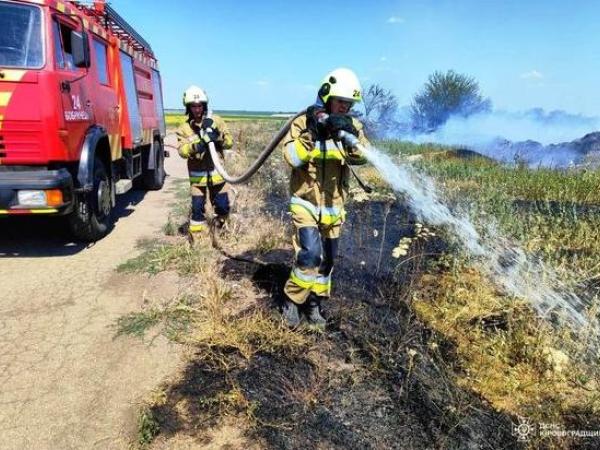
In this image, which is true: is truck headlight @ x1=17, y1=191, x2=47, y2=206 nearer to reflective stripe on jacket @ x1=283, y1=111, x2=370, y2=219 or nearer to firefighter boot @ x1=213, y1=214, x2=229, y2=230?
firefighter boot @ x1=213, y1=214, x2=229, y2=230

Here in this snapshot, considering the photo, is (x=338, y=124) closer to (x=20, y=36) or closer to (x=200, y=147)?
(x=200, y=147)

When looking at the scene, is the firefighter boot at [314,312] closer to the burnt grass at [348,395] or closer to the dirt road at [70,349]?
the burnt grass at [348,395]

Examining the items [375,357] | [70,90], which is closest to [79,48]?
[70,90]

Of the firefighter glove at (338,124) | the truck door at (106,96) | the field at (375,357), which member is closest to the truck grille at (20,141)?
the truck door at (106,96)

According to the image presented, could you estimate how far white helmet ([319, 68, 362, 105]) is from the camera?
2.90m

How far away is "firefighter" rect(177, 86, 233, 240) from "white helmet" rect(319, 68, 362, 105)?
2.24 meters

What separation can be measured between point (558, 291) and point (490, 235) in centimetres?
136

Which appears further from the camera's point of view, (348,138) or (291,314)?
(291,314)

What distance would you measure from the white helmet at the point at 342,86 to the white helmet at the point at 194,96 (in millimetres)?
2435

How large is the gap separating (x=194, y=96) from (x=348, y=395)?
12.1ft

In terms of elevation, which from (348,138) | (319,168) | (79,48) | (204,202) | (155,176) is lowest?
(155,176)

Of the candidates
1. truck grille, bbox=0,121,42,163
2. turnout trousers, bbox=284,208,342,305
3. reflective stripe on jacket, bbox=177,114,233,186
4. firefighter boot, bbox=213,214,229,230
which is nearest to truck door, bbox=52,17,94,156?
truck grille, bbox=0,121,42,163

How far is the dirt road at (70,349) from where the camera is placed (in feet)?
7.77

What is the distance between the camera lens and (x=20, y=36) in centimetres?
425
